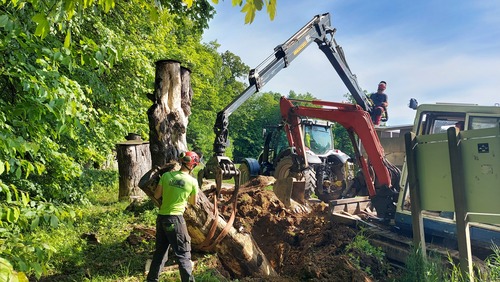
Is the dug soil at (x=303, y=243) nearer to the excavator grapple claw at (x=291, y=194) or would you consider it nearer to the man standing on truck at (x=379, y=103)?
the excavator grapple claw at (x=291, y=194)

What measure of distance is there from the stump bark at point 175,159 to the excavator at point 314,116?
0.50m

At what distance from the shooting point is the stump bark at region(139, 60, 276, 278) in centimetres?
455

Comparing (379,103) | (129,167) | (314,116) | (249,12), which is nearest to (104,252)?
(129,167)

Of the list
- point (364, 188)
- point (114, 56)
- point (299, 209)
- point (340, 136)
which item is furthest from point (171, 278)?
point (340, 136)

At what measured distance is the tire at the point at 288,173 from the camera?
9.62 meters

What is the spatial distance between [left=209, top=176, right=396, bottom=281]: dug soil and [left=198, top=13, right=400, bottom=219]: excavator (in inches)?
30.5

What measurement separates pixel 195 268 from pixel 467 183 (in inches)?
134

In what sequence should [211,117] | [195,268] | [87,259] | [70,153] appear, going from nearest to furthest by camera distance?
[195,268], [87,259], [70,153], [211,117]

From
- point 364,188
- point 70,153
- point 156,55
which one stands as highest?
point 156,55

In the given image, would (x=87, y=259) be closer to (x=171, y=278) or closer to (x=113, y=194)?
(x=171, y=278)

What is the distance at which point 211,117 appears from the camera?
29.0 m

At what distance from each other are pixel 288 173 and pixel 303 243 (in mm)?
4357

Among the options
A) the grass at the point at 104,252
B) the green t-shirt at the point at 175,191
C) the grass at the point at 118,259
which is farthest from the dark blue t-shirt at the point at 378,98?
the green t-shirt at the point at 175,191

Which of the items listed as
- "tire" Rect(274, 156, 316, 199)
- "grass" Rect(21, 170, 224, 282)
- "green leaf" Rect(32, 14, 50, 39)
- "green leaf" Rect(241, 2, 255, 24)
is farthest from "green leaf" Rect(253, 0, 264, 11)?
"tire" Rect(274, 156, 316, 199)
